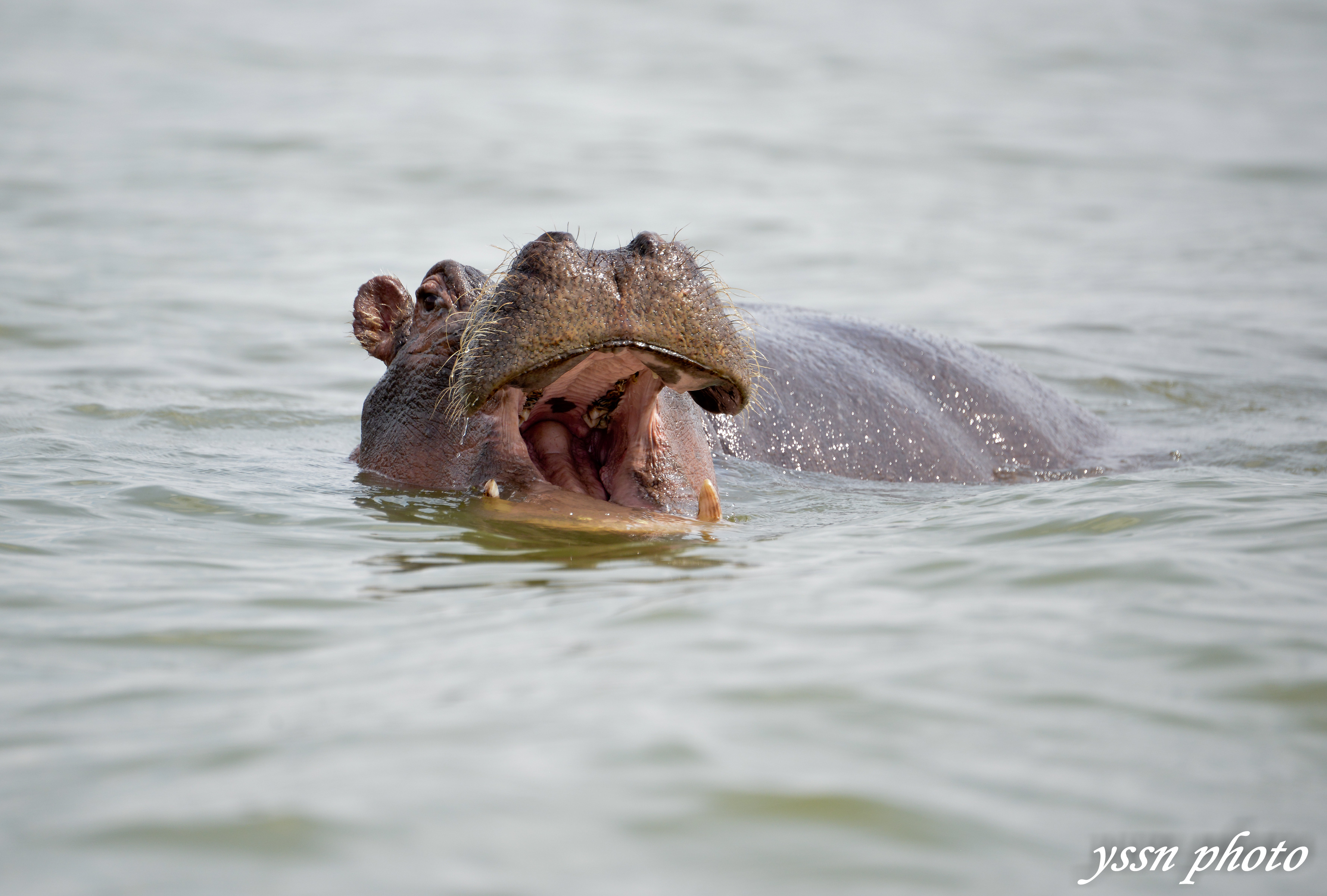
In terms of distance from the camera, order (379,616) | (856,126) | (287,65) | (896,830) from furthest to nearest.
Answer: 1. (287,65)
2. (856,126)
3. (379,616)
4. (896,830)

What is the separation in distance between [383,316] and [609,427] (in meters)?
1.19

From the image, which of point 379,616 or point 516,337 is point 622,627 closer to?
point 379,616

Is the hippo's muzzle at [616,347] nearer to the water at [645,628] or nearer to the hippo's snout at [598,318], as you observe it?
the hippo's snout at [598,318]

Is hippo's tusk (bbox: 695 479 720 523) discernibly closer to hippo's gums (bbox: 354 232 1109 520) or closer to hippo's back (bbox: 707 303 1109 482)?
hippo's gums (bbox: 354 232 1109 520)

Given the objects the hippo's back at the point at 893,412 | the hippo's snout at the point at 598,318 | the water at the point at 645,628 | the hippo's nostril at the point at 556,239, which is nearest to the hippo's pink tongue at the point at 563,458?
the water at the point at 645,628

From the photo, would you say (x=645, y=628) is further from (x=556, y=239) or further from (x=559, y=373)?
(x=556, y=239)

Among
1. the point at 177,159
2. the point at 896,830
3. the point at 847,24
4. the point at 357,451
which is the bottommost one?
the point at 896,830

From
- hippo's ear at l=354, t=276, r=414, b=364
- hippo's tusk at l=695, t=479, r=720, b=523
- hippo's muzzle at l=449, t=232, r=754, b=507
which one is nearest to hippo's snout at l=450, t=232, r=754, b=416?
hippo's muzzle at l=449, t=232, r=754, b=507

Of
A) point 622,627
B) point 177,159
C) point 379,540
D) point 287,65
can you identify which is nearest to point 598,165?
point 177,159

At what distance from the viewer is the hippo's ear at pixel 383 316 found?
548 cm

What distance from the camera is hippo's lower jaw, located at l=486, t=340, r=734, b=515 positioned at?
4508 millimetres

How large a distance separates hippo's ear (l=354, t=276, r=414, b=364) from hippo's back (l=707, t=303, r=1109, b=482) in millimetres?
1378

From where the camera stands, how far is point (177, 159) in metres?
17.9

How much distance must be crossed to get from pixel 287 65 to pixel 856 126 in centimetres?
995
